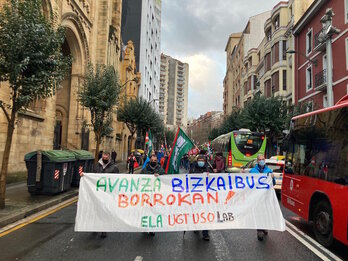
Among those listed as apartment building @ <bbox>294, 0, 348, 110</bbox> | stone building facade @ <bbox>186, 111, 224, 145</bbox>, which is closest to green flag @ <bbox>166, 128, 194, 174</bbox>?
apartment building @ <bbox>294, 0, 348, 110</bbox>

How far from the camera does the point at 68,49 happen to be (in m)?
23.5

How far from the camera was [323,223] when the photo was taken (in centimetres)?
585

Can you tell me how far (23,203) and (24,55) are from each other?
161 inches

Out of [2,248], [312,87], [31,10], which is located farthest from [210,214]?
[312,87]

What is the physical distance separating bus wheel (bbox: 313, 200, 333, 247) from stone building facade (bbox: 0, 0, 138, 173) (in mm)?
12282

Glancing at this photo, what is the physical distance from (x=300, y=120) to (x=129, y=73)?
4108 cm

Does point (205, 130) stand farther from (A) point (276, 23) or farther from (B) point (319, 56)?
(B) point (319, 56)

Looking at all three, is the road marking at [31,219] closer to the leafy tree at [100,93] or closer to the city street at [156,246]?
the city street at [156,246]

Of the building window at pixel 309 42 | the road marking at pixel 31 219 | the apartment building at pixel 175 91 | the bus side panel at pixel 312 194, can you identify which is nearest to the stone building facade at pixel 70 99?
the road marking at pixel 31 219

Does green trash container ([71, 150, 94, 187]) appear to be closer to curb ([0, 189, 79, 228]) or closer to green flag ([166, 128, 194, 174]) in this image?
curb ([0, 189, 79, 228])

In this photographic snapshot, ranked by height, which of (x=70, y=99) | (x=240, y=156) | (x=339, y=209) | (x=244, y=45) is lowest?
(x=339, y=209)

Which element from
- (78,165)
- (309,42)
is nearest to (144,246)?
(78,165)

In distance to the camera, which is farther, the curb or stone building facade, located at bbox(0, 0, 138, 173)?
stone building facade, located at bbox(0, 0, 138, 173)

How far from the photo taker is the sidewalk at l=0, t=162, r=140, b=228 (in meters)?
7.18
